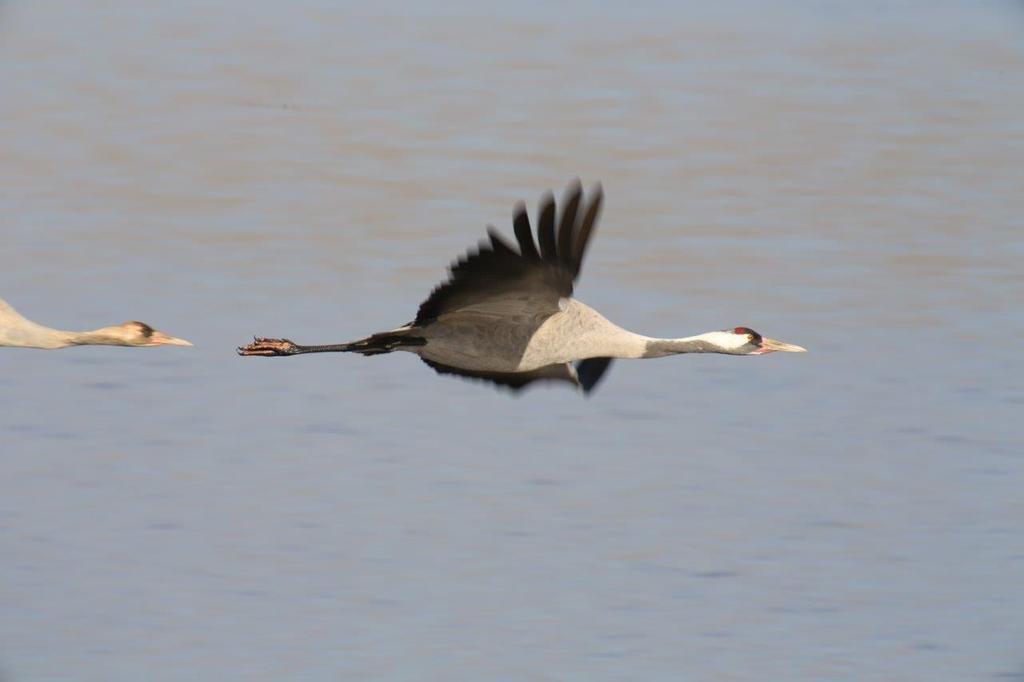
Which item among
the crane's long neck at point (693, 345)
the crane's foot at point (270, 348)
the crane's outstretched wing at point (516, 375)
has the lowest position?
the crane's outstretched wing at point (516, 375)

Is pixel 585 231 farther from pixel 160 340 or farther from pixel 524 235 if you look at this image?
pixel 160 340

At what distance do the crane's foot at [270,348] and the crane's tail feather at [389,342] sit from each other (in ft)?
2.15

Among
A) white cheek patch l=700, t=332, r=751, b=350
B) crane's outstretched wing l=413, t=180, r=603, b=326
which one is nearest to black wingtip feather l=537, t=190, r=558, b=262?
crane's outstretched wing l=413, t=180, r=603, b=326

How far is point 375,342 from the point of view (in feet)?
44.8

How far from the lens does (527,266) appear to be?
12781 millimetres

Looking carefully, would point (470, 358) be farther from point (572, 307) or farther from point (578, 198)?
point (578, 198)

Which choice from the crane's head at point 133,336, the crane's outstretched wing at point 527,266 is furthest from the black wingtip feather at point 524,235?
the crane's head at point 133,336

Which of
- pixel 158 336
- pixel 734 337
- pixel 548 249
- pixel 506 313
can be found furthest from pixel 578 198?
pixel 158 336

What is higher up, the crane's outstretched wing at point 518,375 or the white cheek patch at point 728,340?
the white cheek patch at point 728,340

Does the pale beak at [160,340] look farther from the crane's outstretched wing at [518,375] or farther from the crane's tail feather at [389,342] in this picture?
the crane's outstretched wing at [518,375]

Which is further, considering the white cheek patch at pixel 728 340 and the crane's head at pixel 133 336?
the crane's head at pixel 133 336

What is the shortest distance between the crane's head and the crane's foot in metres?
0.60

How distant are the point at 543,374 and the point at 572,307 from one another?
883 mm

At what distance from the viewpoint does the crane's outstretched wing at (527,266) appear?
12.4 meters
